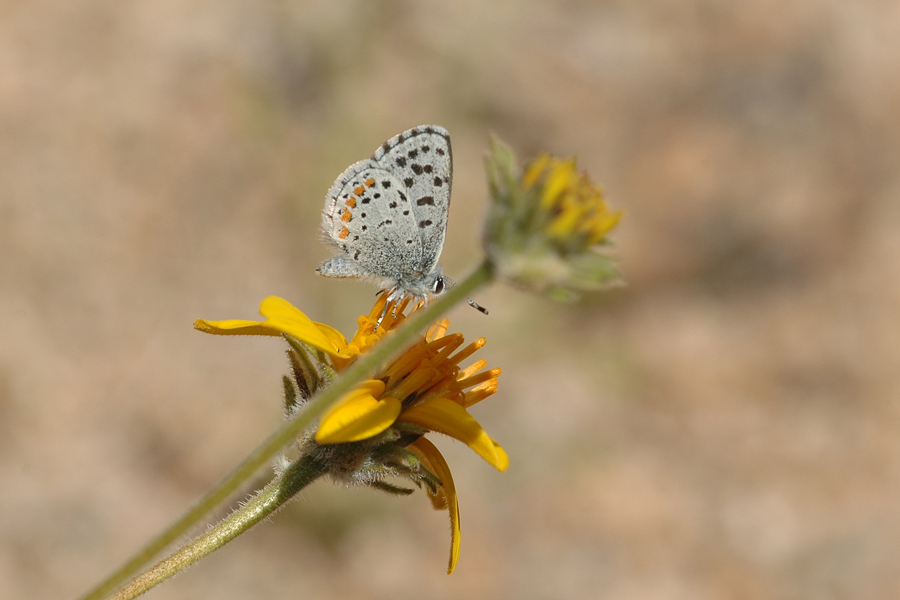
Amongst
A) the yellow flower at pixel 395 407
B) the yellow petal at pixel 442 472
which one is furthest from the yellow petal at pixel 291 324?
the yellow petal at pixel 442 472

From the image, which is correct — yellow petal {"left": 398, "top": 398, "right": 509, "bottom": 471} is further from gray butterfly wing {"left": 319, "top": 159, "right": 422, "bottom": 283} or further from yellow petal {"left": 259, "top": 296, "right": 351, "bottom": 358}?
gray butterfly wing {"left": 319, "top": 159, "right": 422, "bottom": 283}

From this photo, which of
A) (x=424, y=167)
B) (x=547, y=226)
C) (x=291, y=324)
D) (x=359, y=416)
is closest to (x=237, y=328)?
(x=291, y=324)

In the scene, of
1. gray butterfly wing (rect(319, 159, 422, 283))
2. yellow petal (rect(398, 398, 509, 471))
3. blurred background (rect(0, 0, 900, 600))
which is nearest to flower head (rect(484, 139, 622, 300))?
yellow petal (rect(398, 398, 509, 471))

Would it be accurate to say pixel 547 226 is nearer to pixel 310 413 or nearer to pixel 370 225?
pixel 310 413

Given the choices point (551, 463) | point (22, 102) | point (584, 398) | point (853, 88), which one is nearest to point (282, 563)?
point (551, 463)

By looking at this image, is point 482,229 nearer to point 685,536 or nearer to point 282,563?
A: point 282,563

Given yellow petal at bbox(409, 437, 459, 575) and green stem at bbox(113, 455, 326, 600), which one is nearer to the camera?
green stem at bbox(113, 455, 326, 600)

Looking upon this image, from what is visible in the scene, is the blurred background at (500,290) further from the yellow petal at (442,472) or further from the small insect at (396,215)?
the yellow petal at (442,472)
